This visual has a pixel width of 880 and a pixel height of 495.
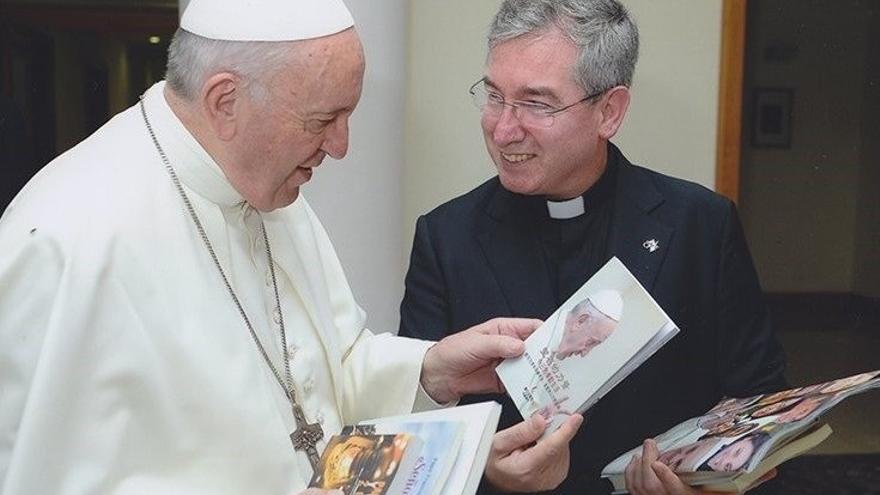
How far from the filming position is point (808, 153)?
1333 cm

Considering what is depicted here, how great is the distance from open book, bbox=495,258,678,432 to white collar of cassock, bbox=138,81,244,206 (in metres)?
0.68

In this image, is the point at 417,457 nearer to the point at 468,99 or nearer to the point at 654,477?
the point at 654,477

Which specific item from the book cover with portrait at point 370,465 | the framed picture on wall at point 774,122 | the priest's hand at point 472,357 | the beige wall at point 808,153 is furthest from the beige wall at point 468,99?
the framed picture on wall at point 774,122

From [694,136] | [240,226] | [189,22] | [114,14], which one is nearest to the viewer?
[189,22]

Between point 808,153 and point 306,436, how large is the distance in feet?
40.0

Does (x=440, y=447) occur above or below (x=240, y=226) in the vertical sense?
below

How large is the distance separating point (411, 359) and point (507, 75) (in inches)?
27.0

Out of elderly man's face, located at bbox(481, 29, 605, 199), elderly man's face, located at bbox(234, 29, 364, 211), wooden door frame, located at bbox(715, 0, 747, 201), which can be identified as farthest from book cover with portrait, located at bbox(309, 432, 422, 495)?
wooden door frame, located at bbox(715, 0, 747, 201)

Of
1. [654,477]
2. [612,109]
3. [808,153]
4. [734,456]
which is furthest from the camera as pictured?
[808,153]

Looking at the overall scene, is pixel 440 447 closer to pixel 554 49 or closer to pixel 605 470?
pixel 605 470

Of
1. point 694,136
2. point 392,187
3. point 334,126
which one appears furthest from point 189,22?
point 694,136

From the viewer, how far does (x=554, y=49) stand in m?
2.60

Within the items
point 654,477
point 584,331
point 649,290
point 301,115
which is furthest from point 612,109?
point 301,115

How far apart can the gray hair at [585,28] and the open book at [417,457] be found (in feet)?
3.14
